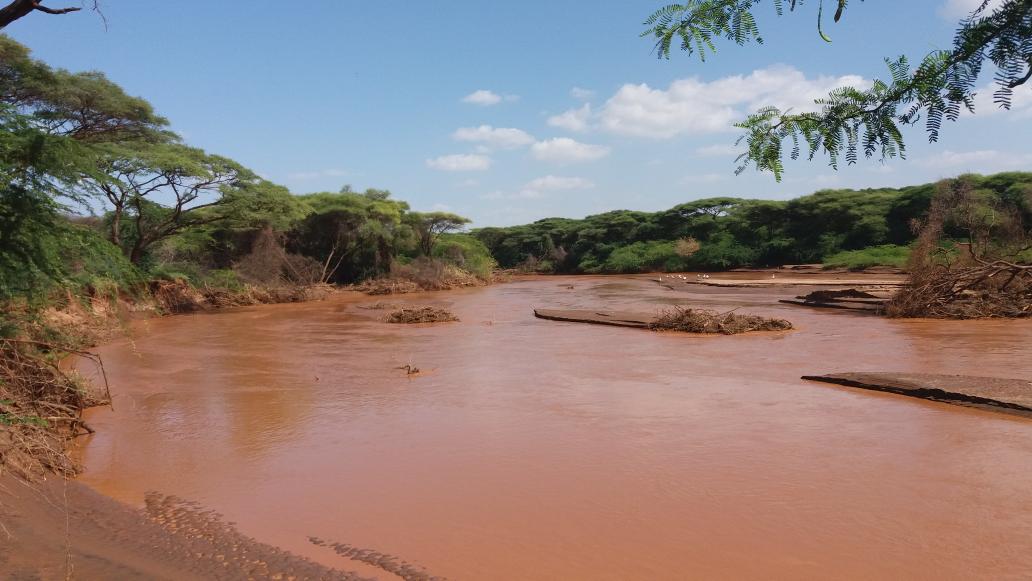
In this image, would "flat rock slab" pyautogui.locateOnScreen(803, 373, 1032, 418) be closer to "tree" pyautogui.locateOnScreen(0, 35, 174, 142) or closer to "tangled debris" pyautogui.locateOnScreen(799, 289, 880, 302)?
"tangled debris" pyautogui.locateOnScreen(799, 289, 880, 302)

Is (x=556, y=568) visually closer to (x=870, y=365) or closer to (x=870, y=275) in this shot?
(x=870, y=365)

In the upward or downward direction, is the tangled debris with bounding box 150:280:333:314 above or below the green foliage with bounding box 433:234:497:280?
below

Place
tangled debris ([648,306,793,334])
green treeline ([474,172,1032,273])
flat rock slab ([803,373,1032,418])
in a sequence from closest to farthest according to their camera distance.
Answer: flat rock slab ([803,373,1032,418])
tangled debris ([648,306,793,334])
green treeline ([474,172,1032,273])

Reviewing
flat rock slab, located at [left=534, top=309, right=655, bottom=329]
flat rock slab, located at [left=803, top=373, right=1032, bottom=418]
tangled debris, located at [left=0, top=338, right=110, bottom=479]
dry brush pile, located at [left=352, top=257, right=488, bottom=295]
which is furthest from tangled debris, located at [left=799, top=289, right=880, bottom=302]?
dry brush pile, located at [left=352, top=257, right=488, bottom=295]

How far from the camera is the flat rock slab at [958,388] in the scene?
5734 millimetres

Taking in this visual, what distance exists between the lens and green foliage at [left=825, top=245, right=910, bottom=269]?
2934 cm

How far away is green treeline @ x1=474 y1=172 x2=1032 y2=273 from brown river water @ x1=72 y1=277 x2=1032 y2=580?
2221 centimetres

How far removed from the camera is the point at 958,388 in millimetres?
6238

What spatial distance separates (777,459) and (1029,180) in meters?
32.0

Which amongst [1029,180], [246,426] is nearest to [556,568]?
[246,426]

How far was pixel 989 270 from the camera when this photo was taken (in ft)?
39.0

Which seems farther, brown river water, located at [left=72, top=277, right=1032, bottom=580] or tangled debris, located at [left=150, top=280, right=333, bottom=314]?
tangled debris, located at [left=150, top=280, right=333, bottom=314]

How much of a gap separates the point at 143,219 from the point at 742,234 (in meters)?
33.8

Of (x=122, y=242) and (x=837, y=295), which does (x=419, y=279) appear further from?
(x=837, y=295)
